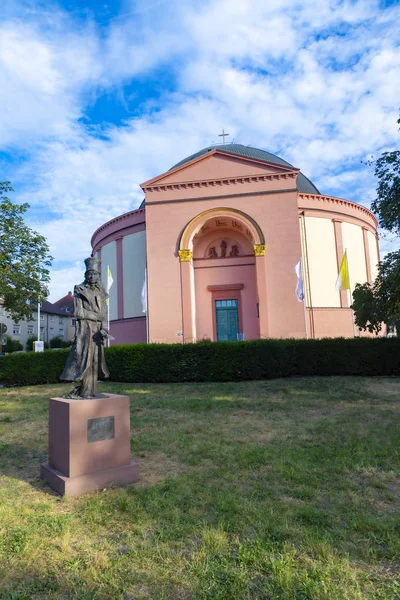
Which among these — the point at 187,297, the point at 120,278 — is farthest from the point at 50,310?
the point at 187,297

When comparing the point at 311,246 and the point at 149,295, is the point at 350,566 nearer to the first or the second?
the point at 149,295

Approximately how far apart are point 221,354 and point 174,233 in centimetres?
876

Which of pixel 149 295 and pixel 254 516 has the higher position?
pixel 149 295

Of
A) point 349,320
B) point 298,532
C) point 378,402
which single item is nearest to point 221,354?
point 378,402

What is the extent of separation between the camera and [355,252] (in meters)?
24.6

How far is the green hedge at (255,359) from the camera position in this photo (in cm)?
1346

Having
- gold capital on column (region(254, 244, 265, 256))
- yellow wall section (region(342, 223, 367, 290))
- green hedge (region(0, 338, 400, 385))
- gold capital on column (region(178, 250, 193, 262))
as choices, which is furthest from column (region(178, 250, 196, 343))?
yellow wall section (region(342, 223, 367, 290))

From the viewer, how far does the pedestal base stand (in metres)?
4.30

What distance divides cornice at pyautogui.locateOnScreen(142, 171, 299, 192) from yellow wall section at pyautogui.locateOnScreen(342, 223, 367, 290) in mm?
6882

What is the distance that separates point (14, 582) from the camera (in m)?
2.73

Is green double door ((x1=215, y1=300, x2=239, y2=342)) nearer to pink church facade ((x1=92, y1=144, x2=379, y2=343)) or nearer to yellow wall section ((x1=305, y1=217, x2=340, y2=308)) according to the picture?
pink church facade ((x1=92, y1=144, x2=379, y2=343))

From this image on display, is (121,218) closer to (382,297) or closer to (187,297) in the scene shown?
(187,297)

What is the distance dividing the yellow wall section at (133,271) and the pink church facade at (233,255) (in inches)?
2.6

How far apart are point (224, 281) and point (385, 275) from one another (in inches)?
387
